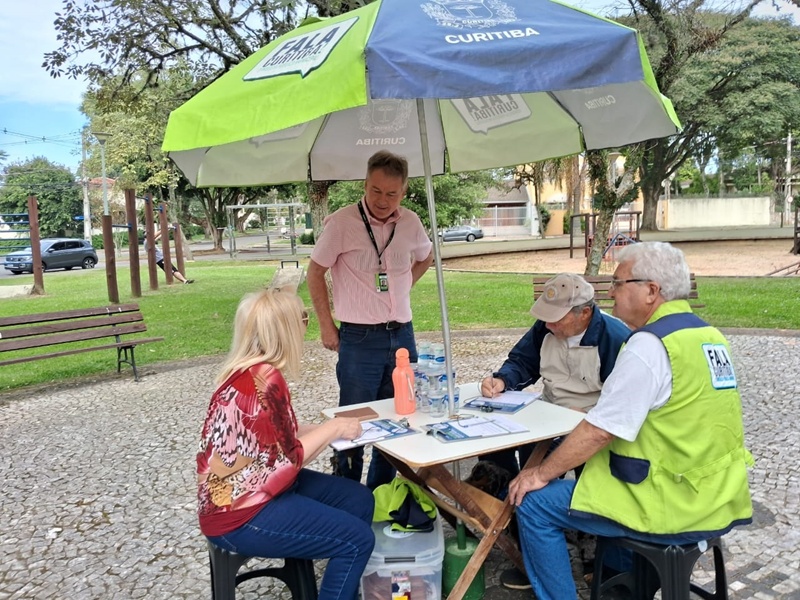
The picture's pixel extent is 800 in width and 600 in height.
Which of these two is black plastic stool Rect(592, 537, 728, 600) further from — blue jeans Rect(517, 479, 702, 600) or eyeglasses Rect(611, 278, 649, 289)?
eyeglasses Rect(611, 278, 649, 289)

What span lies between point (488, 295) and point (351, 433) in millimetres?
11005

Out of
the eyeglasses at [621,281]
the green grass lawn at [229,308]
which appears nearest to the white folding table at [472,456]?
the eyeglasses at [621,281]

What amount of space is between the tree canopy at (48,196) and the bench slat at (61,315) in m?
54.3

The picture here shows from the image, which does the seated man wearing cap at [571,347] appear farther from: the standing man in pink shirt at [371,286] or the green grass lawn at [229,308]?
the green grass lawn at [229,308]

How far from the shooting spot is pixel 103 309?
23.6 feet

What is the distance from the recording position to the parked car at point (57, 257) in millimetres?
25422

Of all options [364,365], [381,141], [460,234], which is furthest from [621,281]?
[460,234]

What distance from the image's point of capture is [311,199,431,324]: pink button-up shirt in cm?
321

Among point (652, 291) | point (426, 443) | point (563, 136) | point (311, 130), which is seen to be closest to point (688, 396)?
point (652, 291)

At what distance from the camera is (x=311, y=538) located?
7.05 ft

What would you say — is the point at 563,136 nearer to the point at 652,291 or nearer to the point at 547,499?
the point at 652,291

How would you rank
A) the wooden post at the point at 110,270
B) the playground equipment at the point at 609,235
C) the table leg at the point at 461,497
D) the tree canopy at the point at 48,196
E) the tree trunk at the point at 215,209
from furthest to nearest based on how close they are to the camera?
the tree canopy at the point at 48,196 → the tree trunk at the point at 215,209 → the playground equipment at the point at 609,235 → the wooden post at the point at 110,270 → the table leg at the point at 461,497

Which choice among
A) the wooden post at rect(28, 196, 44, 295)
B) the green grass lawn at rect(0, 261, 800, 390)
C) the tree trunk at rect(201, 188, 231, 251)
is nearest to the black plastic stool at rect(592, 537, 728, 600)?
the green grass lawn at rect(0, 261, 800, 390)

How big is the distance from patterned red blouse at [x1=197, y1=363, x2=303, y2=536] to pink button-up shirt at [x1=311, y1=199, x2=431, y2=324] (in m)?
1.12
